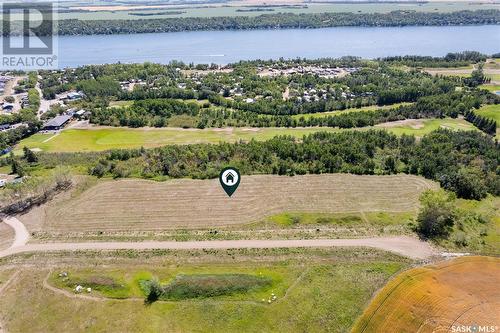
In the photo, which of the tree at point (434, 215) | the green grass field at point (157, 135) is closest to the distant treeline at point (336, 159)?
the green grass field at point (157, 135)

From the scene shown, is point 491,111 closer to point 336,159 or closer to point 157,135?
point 336,159

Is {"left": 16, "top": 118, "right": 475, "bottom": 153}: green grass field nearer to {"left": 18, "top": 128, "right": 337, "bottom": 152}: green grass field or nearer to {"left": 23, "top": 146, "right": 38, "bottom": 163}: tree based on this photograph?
{"left": 18, "top": 128, "right": 337, "bottom": 152}: green grass field

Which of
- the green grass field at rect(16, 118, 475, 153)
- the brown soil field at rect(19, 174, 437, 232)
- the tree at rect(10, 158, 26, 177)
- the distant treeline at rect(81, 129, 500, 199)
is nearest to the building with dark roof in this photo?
the green grass field at rect(16, 118, 475, 153)

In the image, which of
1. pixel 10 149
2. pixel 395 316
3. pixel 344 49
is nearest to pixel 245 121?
pixel 10 149

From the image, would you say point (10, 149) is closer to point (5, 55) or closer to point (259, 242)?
point (259, 242)

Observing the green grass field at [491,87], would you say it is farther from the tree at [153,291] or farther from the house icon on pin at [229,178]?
the tree at [153,291]

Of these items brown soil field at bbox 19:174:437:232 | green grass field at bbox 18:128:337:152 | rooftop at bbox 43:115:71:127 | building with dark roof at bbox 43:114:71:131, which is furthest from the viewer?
rooftop at bbox 43:115:71:127

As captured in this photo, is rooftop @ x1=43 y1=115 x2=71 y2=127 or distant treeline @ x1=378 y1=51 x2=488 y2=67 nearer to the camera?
rooftop @ x1=43 y1=115 x2=71 y2=127
